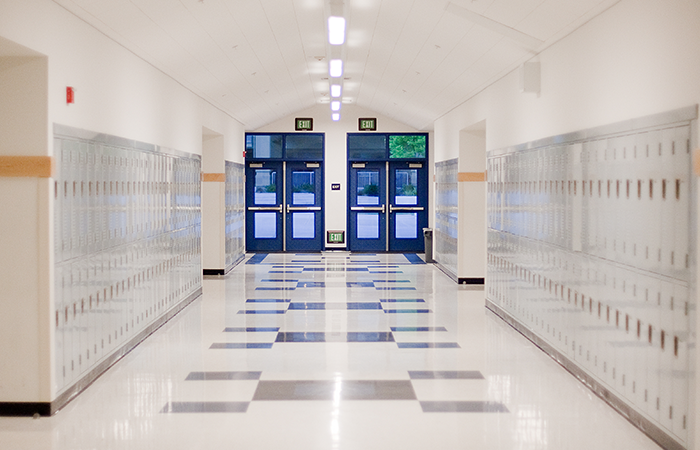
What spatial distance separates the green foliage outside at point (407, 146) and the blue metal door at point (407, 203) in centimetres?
22

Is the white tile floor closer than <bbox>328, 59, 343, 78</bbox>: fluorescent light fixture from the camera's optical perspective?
Yes

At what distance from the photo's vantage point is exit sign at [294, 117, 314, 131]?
59.0 ft

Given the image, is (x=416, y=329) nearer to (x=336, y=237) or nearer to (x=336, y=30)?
(x=336, y=30)

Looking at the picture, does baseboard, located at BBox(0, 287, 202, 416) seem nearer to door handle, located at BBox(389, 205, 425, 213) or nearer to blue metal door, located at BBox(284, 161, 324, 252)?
blue metal door, located at BBox(284, 161, 324, 252)

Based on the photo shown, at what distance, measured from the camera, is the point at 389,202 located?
18359mm

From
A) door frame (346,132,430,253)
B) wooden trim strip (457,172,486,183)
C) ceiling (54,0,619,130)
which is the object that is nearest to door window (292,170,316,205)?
door frame (346,132,430,253)

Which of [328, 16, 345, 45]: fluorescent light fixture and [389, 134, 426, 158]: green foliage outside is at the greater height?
[328, 16, 345, 45]: fluorescent light fixture

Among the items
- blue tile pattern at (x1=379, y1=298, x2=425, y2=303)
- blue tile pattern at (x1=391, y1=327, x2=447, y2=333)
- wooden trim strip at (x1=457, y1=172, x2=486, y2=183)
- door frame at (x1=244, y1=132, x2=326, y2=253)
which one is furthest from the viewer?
door frame at (x1=244, y1=132, x2=326, y2=253)

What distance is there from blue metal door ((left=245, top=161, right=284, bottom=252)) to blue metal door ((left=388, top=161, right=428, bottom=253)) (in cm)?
295

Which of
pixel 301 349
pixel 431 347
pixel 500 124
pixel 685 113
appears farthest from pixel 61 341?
pixel 500 124

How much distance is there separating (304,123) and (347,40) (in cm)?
816

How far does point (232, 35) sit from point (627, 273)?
537 centimetres

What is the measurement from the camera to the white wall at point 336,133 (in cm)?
1800

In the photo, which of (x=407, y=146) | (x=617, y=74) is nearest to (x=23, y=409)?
(x=617, y=74)
